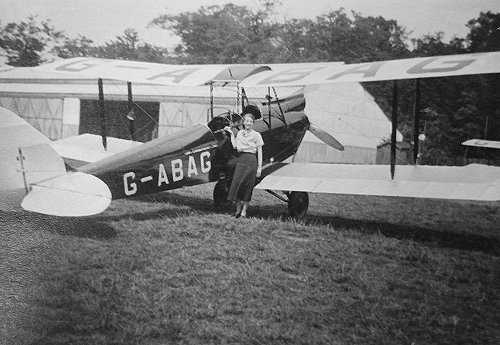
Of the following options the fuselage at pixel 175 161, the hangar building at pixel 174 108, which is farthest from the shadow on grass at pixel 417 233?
the hangar building at pixel 174 108

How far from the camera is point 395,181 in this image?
4.40 meters

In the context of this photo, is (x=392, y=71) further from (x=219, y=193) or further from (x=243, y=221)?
(x=219, y=193)

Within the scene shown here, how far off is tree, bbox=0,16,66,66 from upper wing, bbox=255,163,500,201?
2.72m

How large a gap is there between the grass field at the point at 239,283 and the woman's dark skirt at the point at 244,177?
1.37 feet

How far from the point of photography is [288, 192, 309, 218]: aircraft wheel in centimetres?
508

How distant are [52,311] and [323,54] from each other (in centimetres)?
1934

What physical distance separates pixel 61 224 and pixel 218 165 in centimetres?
201

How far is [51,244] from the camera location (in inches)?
123

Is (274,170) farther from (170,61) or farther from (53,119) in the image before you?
(170,61)

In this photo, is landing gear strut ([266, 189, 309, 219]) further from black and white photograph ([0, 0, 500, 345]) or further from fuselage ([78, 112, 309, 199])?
fuselage ([78, 112, 309, 199])

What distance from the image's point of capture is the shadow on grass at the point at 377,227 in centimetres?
390

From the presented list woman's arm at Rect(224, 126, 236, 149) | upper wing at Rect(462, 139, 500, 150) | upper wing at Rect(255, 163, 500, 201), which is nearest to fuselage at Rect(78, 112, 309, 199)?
woman's arm at Rect(224, 126, 236, 149)

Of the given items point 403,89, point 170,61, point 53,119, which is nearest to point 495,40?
point 403,89

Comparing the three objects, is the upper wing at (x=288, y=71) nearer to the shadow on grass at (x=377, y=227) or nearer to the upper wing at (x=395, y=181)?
the upper wing at (x=395, y=181)
